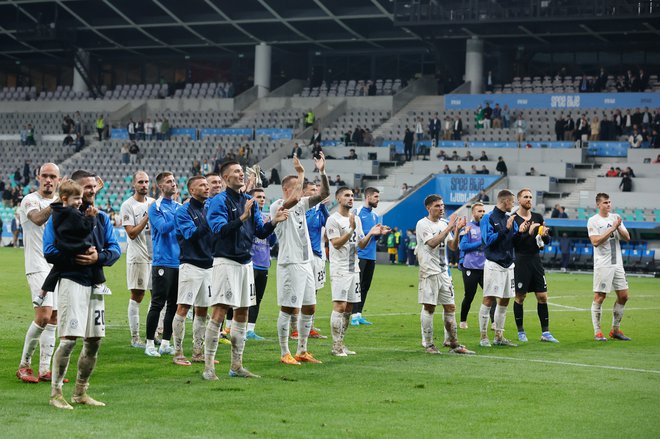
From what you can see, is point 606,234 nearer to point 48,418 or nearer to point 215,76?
point 48,418

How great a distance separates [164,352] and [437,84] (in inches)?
2040

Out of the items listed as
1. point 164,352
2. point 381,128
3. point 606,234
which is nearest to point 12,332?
point 164,352

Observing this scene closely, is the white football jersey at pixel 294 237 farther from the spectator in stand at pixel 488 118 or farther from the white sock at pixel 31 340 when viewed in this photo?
the spectator in stand at pixel 488 118

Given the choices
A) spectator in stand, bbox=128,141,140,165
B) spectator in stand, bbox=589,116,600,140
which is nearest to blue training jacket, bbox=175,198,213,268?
spectator in stand, bbox=589,116,600,140

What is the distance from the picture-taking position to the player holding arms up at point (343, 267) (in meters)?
14.4

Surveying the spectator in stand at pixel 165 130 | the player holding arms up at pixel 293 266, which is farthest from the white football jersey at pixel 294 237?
the spectator in stand at pixel 165 130

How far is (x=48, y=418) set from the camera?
938 centimetres

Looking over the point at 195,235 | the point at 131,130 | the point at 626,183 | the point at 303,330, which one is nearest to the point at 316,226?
the point at 303,330

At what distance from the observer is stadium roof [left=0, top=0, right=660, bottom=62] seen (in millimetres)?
55094

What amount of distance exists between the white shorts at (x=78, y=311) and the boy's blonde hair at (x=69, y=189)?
812 millimetres

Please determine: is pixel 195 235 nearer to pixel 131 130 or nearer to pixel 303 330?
pixel 303 330

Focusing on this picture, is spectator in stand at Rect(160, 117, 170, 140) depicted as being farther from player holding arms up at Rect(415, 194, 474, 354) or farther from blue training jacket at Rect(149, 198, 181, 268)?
blue training jacket at Rect(149, 198, 181, 268)

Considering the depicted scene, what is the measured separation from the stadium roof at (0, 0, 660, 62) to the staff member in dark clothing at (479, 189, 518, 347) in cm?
3859

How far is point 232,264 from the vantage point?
12.0m
